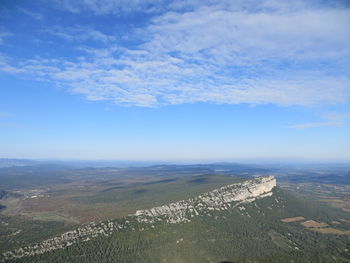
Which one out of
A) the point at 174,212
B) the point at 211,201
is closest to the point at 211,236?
the point at 174,212

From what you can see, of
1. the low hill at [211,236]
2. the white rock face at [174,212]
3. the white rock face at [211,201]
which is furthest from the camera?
the white rock face at [211,201]

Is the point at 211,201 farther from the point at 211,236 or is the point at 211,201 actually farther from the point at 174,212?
the point at 211,236

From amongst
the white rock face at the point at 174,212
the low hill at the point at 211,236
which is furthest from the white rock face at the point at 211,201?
the low hill at the point at 211,236

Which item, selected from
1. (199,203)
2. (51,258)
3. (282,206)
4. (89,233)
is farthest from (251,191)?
(51,258)

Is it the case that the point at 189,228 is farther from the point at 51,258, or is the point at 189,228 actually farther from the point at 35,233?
the point at 35,233

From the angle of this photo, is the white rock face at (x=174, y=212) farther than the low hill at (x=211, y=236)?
Yes

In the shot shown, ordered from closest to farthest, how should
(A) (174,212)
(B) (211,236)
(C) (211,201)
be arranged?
(B) (211,236) → (A) (174,212) → (C) (211,201)

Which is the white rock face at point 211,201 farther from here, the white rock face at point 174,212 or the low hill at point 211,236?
the low hill at point 211,236

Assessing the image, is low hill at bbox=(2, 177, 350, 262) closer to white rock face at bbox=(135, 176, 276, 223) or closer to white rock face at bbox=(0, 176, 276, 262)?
white rock face at bbox=(0, 176, 276, 262)

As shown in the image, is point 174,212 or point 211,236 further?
point 174,212
